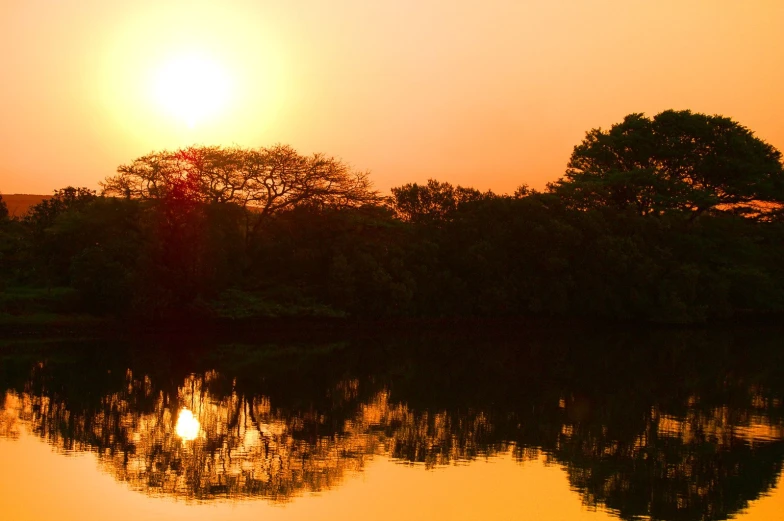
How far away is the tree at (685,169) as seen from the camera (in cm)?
5128

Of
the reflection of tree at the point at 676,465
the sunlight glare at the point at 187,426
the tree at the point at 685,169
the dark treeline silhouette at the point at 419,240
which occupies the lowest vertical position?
the sunlight glare at the point at 187,426

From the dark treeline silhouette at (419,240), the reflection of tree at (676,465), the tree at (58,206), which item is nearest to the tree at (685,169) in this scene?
the dark treeline silhouette at (419,240)

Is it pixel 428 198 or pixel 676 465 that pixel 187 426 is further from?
pixel 428 198

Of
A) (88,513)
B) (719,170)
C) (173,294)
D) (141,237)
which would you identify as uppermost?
(719,170)

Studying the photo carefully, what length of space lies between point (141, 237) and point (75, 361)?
470 inches

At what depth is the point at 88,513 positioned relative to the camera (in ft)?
41.5

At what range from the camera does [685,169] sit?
2103 inches

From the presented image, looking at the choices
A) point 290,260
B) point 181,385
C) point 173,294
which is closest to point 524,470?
point 181,385

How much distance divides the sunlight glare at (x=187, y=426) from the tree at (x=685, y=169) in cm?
3452

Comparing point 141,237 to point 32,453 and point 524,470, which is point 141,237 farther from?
point 524,470

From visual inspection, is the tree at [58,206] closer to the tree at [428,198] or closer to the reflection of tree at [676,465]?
the tree at [428,198]

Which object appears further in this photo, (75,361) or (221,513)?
(75,361)

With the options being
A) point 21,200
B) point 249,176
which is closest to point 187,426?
point 249,176

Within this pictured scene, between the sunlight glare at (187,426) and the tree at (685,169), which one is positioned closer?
the sunlight glare at (187,426)
